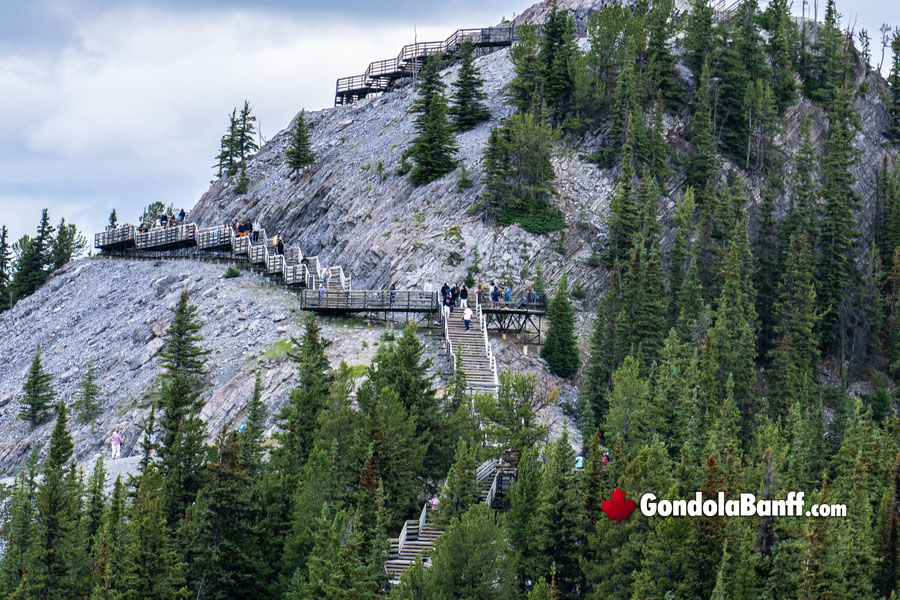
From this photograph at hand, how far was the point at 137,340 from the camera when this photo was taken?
8394 centimetres

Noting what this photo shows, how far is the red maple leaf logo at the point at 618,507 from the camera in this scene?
51062 mm

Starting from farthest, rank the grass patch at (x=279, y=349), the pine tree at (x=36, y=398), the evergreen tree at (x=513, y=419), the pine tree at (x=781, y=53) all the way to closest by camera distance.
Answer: the pine tree at (x=781, y=53)
the pine tree at (x=36, y=398)
the grass patch at (x=279, y=349)
the evergreen tree at (x=513, y=419)

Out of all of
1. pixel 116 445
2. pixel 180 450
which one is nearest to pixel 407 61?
pixel 116 445

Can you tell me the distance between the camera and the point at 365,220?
290ft

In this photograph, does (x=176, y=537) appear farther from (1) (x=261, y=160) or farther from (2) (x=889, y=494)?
(1) (x=261, y=160)

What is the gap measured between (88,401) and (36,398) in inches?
176

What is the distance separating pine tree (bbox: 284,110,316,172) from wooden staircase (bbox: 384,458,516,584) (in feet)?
152

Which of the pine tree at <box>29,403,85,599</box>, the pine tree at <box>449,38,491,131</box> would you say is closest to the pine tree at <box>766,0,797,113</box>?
the pine tree at <box>449,38,491,131</box>

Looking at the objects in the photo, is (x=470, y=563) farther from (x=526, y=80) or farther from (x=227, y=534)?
(x=526, y=80)

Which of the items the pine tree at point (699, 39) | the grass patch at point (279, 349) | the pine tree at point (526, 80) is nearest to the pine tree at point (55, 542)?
the grass patch at point (279, 349)

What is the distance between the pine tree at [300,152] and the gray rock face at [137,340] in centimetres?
1251

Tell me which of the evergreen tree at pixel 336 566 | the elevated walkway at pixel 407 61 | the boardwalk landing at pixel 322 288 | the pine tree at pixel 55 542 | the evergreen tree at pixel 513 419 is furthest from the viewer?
the elevated walkway at pixel 407 61

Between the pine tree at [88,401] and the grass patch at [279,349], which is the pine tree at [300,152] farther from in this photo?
the grass patch at [279,349]

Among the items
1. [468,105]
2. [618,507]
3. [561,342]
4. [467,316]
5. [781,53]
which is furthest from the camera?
[781,53]
